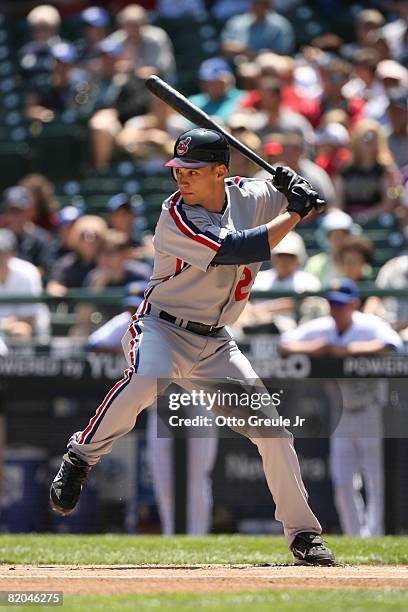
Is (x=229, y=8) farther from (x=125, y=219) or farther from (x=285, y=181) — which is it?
→ (x=285, y=181)

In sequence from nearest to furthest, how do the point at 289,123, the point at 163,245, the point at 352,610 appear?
the point at 352,610 → the point at 163,245 → the point at 289,123

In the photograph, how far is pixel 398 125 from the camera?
37.5ft

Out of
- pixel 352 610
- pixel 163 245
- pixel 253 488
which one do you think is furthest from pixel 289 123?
pixel 352 610

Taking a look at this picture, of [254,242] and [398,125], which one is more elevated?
[254,242]

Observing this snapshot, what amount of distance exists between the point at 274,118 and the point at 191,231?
6016 mm

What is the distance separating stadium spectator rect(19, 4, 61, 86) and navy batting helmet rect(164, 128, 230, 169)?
8421 mm

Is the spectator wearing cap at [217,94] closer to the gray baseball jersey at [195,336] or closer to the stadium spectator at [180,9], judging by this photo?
the stadium spectator at [180,9]

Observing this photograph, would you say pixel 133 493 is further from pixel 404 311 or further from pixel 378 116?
pixel 378 116

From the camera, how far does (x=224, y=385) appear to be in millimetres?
6203

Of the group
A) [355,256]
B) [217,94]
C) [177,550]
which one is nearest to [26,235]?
[217,94]

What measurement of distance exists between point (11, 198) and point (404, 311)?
4.05 meters

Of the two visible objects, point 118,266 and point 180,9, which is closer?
point 118,266

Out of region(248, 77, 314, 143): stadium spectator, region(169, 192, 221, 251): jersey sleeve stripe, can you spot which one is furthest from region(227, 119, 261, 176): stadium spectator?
region(169, 192, 221, 251): jersey sleeve stripe

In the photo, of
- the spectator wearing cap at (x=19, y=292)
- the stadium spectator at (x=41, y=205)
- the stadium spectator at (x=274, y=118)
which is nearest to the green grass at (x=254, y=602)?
the spectator wearing cap at (x=19, y=292)
